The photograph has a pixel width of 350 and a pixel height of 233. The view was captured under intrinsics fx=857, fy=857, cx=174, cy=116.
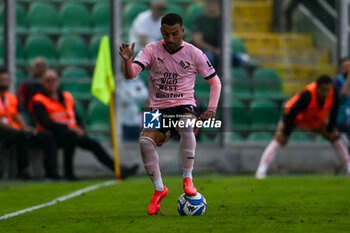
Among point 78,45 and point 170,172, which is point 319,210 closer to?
point 170,172

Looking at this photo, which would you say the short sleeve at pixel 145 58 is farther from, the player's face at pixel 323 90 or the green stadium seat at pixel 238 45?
the green stadium seat at pixel 238 45

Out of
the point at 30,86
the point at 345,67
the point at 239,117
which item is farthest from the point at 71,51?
the point at 345,67

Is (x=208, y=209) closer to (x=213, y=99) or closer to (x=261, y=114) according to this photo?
(x=213, y=99)

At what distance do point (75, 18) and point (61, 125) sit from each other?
2581mm

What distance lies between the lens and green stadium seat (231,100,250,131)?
16.8 m

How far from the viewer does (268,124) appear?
667 inches

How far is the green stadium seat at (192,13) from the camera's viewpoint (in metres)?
16.4

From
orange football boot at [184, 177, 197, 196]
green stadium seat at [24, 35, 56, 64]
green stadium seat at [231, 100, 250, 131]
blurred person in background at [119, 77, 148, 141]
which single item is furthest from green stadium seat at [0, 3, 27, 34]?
orange football boot at [184, 177, 197, 196]

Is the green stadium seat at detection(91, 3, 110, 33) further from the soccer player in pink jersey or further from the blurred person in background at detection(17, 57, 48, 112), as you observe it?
the soccer player in pink jersey

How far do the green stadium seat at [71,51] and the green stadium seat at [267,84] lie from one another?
11.0ft

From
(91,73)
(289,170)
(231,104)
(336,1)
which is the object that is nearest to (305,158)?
(289,170)

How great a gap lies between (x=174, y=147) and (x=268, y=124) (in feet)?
6.43

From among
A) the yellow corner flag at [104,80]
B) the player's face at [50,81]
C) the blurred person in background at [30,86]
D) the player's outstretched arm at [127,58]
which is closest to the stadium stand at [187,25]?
the blurred person in background at [30,86]

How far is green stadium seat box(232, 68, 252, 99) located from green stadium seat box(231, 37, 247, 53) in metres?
0.39
